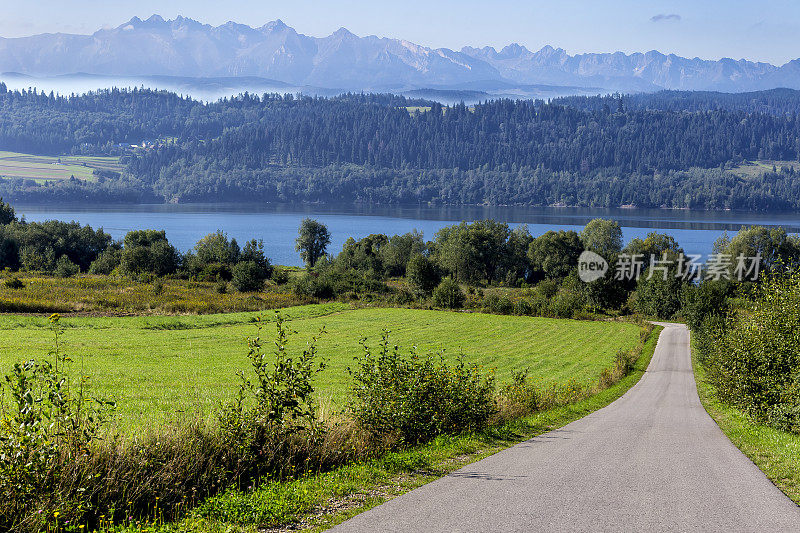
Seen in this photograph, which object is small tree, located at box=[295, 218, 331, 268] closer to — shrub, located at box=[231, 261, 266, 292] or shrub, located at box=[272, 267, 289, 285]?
shrub, located at box=[272, 267, 289, 285]

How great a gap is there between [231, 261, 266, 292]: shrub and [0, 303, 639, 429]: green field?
9812 millimetres

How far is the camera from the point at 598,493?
8.15 m

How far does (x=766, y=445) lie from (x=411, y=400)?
8.57m

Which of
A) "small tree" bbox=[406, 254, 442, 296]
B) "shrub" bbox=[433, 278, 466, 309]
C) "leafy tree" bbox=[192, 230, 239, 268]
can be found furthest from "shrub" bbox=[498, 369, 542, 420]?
"leafy tree" bbox=[192, 230, 239, 268]

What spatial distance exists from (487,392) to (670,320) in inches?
2642

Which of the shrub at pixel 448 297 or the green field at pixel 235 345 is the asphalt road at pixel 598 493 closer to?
the green field at pixel 235 345

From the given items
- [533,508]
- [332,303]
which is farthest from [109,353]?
[332,303]

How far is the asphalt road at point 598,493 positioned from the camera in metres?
6.93

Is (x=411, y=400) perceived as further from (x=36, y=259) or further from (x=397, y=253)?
(x=397, y=253)

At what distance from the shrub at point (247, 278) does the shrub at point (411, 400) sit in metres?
55.0

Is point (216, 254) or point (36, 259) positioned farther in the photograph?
point (216, 254)

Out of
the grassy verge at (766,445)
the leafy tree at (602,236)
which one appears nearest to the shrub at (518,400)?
the grassy verge at (766,445)

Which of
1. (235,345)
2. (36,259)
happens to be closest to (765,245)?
(235,345)

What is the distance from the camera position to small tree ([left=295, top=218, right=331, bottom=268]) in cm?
11488
